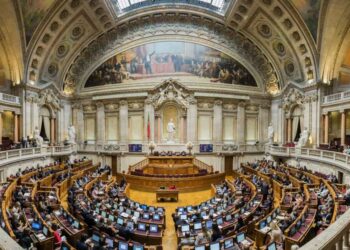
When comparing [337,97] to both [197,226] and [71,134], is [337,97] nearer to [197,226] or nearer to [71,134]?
[197,226]

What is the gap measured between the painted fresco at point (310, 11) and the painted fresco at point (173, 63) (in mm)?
8357

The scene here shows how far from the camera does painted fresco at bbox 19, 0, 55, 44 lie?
A: 19.9 metres

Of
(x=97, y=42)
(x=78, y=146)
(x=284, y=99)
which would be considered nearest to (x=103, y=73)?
(x=97, y=42)

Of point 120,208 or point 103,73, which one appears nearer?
point 120,208

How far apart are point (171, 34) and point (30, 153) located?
17877 millimetres

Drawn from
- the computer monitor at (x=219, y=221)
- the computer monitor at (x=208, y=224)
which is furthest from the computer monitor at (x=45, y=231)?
the computer monitor at (x=219, y=221)

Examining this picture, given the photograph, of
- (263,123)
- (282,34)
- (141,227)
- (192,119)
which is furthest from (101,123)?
(282,34)

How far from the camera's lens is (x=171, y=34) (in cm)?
2784

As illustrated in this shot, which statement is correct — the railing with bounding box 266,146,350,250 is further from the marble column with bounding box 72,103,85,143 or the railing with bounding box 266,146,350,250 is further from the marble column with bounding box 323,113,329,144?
the marble column with bounding box 72,103,85,143

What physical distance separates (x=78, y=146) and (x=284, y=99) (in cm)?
2317

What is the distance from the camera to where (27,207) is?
11.2 metres

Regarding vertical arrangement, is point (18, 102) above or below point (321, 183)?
above

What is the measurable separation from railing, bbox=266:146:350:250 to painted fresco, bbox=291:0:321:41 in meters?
9.94

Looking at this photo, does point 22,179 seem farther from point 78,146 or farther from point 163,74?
point 163,74
